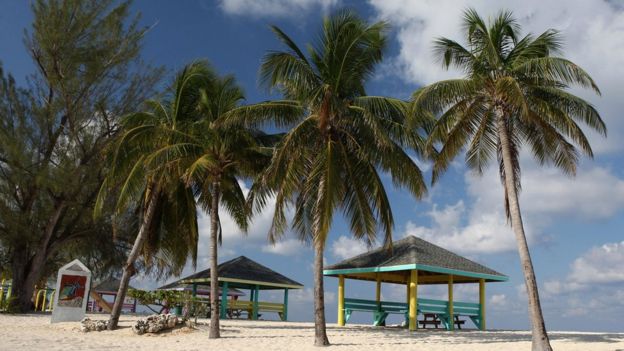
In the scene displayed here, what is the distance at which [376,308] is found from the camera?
20.9 m

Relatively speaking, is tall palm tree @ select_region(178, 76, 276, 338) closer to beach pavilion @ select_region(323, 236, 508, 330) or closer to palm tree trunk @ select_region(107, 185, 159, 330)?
palm tree trunk @ select_region(107, 185, 159, 330)

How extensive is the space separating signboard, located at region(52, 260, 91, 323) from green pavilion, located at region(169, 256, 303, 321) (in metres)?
7.55

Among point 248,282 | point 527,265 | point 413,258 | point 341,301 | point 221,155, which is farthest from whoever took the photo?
point 248,282

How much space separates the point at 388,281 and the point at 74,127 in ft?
49.1

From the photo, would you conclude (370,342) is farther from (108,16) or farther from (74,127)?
(108,16)

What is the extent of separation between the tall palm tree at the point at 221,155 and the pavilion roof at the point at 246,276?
10.00 meters

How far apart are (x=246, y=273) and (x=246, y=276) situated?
343 millimetres

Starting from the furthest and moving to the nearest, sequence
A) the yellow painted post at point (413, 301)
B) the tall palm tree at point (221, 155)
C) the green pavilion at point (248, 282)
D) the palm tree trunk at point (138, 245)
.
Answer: the green pavilion at point (248, 282) → the yellow painted post at point (413, 301) → the palm tree trunk at point (138, 245) → the tall palm tree at point (221, 155)

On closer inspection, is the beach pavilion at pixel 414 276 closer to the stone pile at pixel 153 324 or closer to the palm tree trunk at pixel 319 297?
the palm tree trunk at pixel 319 297

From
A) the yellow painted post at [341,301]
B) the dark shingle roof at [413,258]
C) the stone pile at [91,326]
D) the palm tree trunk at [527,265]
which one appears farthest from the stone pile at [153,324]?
the palm tree trunk at [527,265]

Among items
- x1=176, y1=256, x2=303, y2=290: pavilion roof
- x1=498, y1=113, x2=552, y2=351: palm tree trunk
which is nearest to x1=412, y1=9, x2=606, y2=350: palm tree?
x1=498, y1=113, x2=552, y2=351: palm tree trunk

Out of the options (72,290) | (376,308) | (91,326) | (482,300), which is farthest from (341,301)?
(72,290)

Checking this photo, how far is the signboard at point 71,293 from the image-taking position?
18875 millimetres

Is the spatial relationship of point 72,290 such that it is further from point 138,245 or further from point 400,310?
point 400,310
